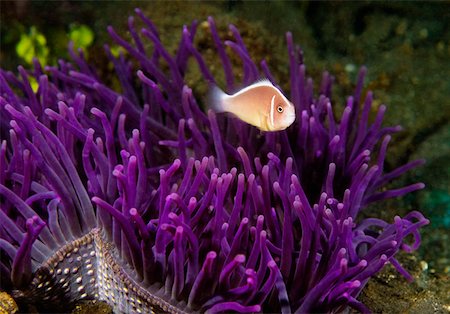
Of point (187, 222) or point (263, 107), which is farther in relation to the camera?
point (263, 107)

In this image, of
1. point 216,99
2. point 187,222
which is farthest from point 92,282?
point 216,99

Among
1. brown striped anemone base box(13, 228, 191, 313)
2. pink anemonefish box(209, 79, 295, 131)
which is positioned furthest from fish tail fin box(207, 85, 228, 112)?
brown striped anemone base box(13, 228, 191, 313)

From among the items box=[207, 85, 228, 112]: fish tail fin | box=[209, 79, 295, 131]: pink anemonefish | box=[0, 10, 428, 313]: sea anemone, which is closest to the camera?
box=[0, 10, 428, 313]: sea anemone

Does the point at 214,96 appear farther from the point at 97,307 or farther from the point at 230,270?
the point at 97,307

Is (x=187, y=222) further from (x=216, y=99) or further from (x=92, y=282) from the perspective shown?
(x=216, y=99)

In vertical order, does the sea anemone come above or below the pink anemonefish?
Answer: below

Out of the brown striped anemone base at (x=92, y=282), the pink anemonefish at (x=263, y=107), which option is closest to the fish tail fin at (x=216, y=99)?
the pink anemonefish at (x=263, y=107)

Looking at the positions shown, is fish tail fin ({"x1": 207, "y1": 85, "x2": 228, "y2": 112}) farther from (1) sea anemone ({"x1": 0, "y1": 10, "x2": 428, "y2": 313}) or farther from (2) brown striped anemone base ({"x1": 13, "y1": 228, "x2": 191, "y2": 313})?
(2) brown striped anemone base ({"x1": 13, "y1": 228, "x2": 191, "y2": 313})

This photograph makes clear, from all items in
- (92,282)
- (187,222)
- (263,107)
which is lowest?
(92,282)

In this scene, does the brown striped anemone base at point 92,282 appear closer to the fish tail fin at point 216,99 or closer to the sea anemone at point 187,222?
the sea anemone at point 187,222
